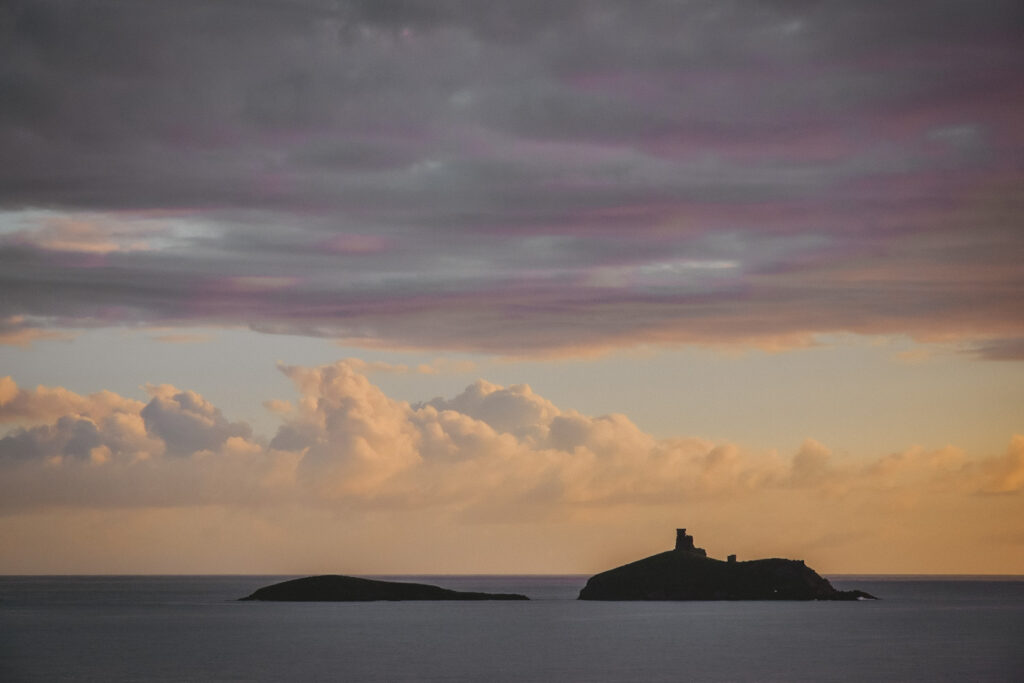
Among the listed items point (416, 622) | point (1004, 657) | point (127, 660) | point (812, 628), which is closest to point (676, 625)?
point (812, 628)

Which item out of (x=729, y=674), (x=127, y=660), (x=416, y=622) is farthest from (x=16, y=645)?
(x=729, y=674)

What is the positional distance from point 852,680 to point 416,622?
3771 inches

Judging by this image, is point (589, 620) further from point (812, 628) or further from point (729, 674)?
point (729, 674)

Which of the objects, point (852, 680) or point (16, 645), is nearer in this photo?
point (852, 680)

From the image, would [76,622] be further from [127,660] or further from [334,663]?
[334,663]

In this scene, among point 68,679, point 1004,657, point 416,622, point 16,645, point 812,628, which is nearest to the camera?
point 68,679

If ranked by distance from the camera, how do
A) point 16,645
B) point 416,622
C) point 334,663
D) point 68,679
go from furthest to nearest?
1. point 416,622
2. point 16,645
3. point 334,663
4. point 68,679

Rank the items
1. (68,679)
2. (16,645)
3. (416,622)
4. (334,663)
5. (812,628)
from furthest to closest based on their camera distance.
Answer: (416,622) < (812,628) < (16,645) < (334,663) < (68,679)

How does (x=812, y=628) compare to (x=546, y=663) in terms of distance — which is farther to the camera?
(x=812, y=628)

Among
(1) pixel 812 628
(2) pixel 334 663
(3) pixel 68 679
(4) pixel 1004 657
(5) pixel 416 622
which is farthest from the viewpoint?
(5) pixel 416 622

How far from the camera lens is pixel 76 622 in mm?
198625

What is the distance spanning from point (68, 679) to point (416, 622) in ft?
294

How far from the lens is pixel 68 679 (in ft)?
356

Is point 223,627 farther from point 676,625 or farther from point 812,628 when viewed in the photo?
point 812,628
